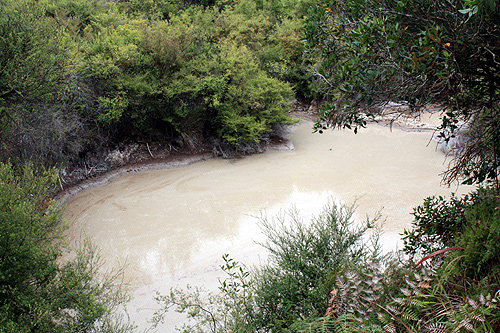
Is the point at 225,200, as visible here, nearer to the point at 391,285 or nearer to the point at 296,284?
the point at 296,284

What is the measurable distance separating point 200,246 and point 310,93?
15391 millimetres

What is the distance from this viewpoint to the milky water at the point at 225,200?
383 inches

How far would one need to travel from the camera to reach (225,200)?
12.8 meters

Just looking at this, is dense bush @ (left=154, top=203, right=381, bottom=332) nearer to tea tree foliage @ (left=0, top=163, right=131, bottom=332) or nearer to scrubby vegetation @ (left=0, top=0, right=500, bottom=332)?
scrubby vegetation @ (left=0, top=0, right=500, bottom=332)

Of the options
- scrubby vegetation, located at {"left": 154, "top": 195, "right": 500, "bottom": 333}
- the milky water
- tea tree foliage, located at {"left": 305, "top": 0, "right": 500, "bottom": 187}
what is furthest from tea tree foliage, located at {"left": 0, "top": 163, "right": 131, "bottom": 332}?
tea tree foliage, located at {"left": 305, "top": 0, "right": 500, "bottom": 187}

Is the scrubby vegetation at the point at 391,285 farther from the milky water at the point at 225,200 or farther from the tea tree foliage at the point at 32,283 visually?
the milky water at the point at 225,200

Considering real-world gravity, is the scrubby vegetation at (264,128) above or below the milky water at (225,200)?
above

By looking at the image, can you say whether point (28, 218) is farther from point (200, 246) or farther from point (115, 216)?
point (115, 216)

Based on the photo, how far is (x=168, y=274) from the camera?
30.7 ft

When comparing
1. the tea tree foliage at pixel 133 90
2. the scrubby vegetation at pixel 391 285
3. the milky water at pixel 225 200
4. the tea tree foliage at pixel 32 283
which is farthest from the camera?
the tea tree foliage at pixel 133 90

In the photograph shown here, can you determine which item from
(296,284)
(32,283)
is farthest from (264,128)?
(32,283)

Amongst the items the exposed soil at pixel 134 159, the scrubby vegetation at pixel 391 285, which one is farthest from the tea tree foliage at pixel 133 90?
the scrubby vegetation at pixel 391 285

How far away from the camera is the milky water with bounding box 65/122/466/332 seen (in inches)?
383

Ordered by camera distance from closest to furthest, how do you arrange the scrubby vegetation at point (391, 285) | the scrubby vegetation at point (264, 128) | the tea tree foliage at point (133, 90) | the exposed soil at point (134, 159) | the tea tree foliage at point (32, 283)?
the scrubby vegetation at point (391, 285) → the scrubby vegetation at point (264, 128) → the tea tree foliage at point (32, 283) → the tea tree foliage at point (133, 90) → the exposed soil at point (134, 159)
